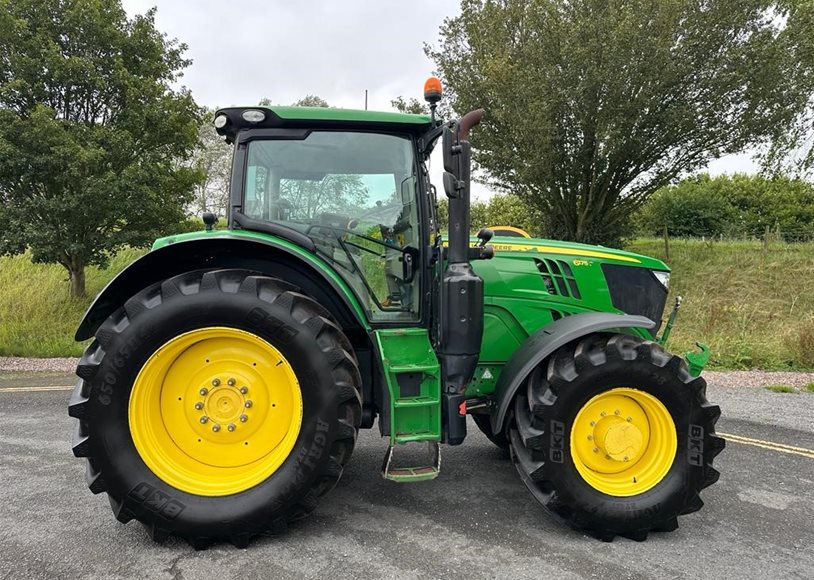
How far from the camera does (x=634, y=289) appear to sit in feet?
11.8

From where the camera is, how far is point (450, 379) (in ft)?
9.79

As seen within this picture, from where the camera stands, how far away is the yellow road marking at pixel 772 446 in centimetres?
427

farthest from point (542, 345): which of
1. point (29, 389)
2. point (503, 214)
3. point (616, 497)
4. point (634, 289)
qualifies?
point (503, 214)

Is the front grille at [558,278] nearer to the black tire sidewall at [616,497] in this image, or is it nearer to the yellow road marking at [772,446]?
the black tire sidewall at [616,497]

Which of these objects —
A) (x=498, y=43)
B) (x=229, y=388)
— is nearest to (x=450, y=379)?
(x=229, y=388)

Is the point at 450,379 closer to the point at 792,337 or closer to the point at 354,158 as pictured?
the point at 354,158

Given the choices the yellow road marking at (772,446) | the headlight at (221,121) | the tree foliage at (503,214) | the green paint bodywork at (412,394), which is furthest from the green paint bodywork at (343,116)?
the tree foliage at (503,214)

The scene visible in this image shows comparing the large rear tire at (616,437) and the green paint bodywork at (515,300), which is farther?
the green paint bodywork at (515,300)

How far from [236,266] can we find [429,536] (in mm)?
1813

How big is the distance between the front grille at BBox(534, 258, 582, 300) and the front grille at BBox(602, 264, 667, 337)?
0.24 meters

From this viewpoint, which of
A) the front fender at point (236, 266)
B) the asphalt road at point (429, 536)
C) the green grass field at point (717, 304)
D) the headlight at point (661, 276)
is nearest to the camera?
the asphalt road at point (429, 536)

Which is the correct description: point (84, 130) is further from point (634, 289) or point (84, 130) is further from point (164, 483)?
point (634, 289)

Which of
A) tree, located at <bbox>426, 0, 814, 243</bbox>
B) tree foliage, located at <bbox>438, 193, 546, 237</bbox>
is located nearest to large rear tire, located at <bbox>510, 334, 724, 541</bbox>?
tree, located at <bbox>426, 0, 814, 243</bbox>

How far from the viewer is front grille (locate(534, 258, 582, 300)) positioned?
3471mm
